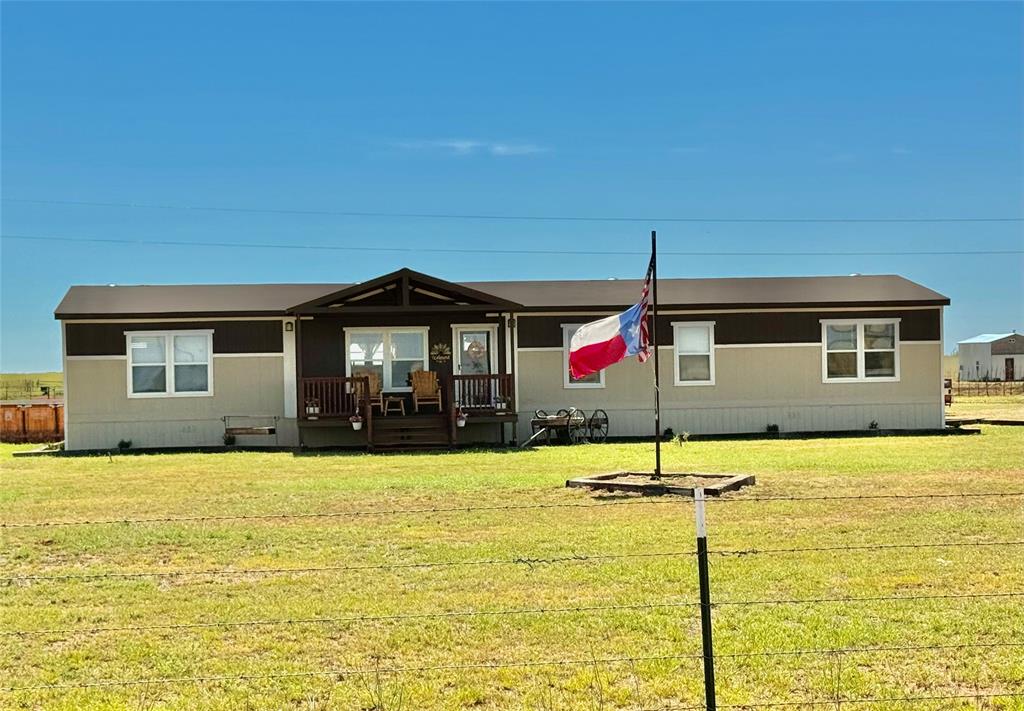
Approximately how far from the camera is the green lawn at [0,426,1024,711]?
19.0ft

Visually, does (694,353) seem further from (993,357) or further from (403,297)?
(993,357)

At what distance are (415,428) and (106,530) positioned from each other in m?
12.2

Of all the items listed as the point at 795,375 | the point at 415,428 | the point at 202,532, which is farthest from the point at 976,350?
the point at 202,532

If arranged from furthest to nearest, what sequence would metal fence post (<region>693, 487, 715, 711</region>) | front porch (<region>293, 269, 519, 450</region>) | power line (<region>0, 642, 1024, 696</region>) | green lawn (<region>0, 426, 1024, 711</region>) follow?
front porch (<region>293, 269, 519, 450</region>), power line (<region>0, 642, 1024, 696</region>), green lawn (<region>0, 426, 1024, 711</region>), metal fence post (<region>693, 487, 715, 711</region>)

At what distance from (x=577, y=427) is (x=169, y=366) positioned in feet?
29.5

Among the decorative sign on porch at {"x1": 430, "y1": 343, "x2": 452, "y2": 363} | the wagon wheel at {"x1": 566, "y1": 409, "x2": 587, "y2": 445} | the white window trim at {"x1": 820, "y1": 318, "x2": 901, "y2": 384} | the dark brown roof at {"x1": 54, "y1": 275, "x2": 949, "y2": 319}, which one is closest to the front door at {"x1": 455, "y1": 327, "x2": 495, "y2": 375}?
the decorative sign on porch at {"x1": 430, "y1": 343, "x2": 452, "y2": 363}

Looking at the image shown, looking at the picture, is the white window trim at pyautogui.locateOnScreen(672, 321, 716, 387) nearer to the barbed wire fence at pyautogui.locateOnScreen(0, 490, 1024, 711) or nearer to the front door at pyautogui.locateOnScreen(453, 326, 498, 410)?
the front door at pyautogui.locateOnScreen(453, 326, 498, 410)

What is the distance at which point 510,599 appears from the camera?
300 inches

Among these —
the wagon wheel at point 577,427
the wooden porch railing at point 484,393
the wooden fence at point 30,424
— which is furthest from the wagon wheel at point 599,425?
the wooden fence at point 30,424

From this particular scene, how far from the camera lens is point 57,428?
28.7 m

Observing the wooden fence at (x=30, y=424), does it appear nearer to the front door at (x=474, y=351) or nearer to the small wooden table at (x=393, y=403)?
the small wooden table at (x=393, y=403)

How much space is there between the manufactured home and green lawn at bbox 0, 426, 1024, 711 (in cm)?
988

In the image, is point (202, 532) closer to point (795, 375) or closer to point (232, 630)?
point (232, 630)

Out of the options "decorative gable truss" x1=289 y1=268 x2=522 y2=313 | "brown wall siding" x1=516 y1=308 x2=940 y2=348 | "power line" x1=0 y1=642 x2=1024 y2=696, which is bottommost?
"power line" x1=0 y1=642 x2=1024 y2=696
